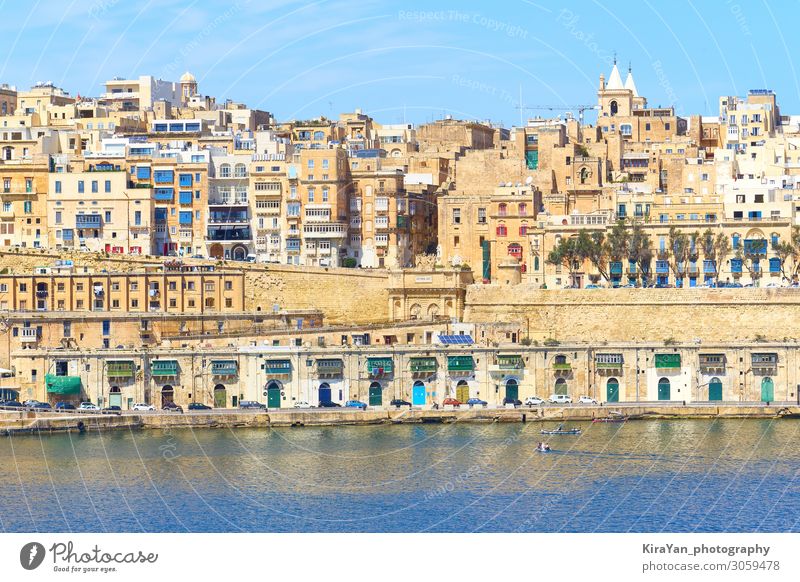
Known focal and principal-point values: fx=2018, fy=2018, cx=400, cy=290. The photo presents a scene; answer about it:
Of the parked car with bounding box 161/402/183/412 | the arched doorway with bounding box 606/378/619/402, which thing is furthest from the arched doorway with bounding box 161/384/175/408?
the arched doorway with bounding box 606/378/619/402

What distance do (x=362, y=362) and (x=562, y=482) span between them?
1676cm

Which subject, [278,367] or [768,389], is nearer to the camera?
[768,389]

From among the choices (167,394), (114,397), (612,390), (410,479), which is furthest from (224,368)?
(410,479)

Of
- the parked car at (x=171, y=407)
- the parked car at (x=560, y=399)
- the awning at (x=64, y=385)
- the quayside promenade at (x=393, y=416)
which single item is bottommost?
the quayside promenade at (x=393, y=416)

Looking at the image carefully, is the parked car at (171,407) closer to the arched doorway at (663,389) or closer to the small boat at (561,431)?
the small boat at (561,431)

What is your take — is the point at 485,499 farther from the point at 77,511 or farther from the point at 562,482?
the point at 77,511

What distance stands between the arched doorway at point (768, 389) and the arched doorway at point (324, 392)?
15087 mm

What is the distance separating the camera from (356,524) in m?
49.9

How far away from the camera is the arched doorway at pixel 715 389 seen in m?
70.1

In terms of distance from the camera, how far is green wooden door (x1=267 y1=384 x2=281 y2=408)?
70312 millimetres

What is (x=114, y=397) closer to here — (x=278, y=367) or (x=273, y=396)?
(x=273, y=396)

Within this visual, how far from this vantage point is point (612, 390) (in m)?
70.8

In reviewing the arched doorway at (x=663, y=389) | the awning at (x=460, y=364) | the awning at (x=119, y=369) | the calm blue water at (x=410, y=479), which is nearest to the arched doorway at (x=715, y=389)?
the arched doorway at (x=663, y=389)

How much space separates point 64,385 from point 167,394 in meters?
3.59
